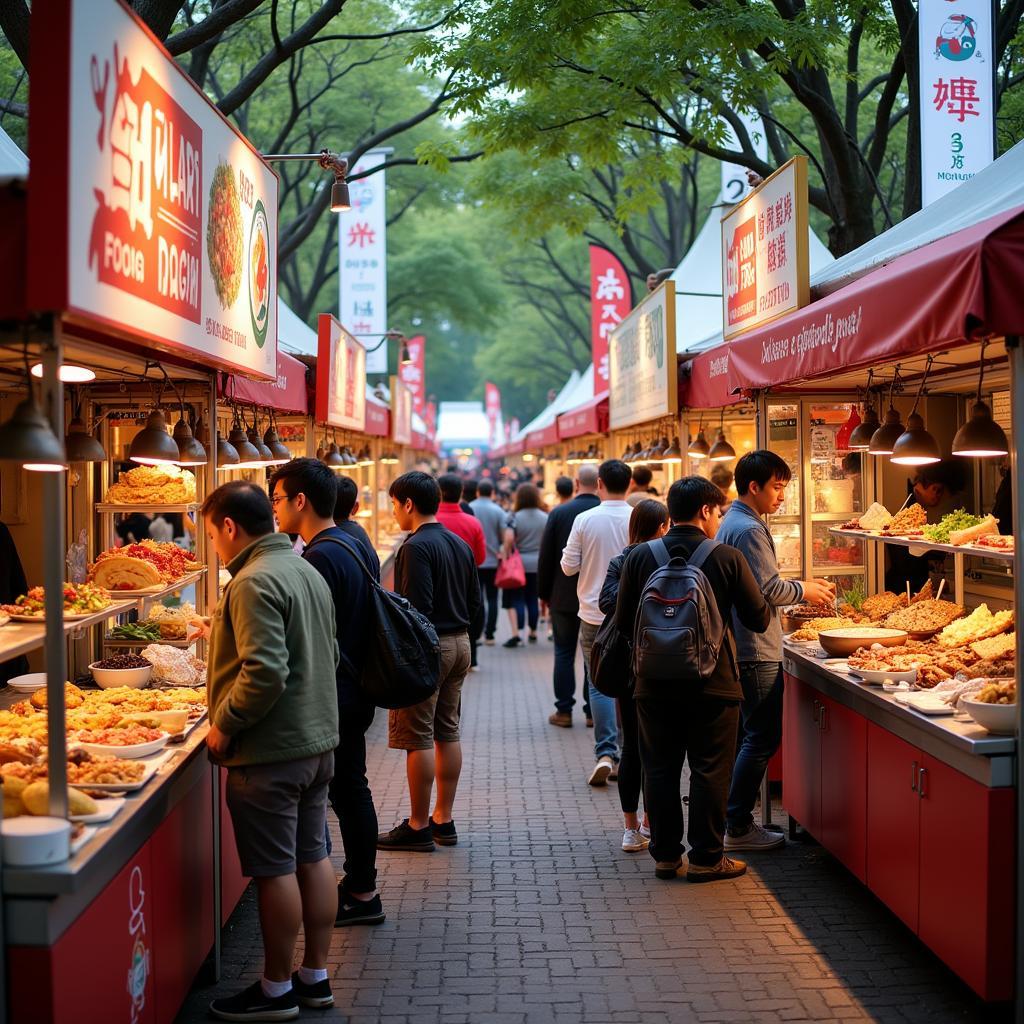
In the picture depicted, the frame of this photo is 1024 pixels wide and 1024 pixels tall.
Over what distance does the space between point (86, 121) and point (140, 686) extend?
3.30 metres

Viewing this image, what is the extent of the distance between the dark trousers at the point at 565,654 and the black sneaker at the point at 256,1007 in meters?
5.42

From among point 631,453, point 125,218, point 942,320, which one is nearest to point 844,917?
point 942,320

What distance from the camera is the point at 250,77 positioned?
1116 centimetres

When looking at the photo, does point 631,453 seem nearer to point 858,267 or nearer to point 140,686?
point 858,267

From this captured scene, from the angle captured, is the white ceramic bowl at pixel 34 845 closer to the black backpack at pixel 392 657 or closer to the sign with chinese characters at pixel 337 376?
the black backpack at pixel 392 657

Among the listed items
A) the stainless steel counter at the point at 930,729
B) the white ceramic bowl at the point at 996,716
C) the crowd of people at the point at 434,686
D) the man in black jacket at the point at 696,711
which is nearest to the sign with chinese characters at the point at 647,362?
the crowd of people at the point at 434,686

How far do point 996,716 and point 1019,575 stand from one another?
555 millimetres

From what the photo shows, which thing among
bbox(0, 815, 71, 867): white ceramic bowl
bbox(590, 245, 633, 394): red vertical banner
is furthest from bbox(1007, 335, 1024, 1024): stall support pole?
bbox(590, 245, 633, 394): red vertical banner

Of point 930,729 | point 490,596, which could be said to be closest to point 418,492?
point 930,729

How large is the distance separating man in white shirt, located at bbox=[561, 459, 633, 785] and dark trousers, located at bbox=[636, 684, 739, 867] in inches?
87.8

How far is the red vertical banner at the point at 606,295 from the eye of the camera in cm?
1948

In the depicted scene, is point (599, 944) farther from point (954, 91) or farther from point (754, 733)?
point (954, 91)

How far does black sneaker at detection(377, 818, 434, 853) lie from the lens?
6875 millimetres

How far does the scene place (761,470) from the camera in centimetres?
654
